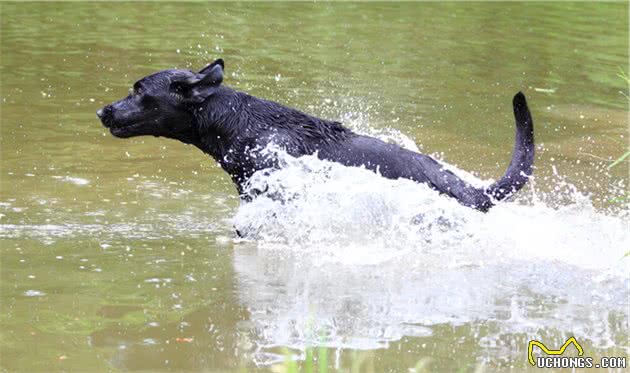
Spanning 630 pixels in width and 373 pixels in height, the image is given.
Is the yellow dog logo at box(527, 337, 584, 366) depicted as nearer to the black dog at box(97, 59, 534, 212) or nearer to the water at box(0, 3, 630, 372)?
the water at box(0, 3, 630, 372)

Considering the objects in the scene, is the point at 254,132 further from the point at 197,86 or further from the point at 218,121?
the point at 197,86

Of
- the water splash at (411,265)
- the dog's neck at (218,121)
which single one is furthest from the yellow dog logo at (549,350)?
the dog's neck at (218,121)

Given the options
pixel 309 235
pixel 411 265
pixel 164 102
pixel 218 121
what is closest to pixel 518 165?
pixel 411 265

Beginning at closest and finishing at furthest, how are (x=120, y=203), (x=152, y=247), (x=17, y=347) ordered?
(x=17, y=347) → (x=152, y=247) → (x=120, y=203)

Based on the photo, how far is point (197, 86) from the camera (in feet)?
24.8

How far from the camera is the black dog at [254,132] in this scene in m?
7.38

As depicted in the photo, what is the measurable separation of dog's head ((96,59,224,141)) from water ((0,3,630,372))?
677 mm

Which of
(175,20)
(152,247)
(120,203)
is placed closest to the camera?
(152,247)

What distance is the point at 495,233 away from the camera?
743 cm

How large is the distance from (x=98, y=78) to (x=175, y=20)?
4.26 meters

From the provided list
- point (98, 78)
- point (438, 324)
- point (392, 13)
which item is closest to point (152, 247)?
point (438, 324)

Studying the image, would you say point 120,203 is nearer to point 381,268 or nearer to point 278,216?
point 278,216

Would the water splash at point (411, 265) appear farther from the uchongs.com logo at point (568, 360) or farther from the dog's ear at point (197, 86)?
the dog's ear at point (197, 86)

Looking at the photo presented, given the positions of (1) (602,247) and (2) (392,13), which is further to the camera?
(2) (392,13)
